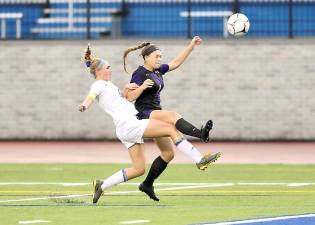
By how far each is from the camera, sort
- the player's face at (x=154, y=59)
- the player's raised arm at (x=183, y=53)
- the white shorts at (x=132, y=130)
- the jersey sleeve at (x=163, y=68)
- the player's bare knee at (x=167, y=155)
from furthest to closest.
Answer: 1. the player's raised arm at (x=183, y=53)
2. the jersey sleeve at (x=163, y=68)
3. the player's face at (x=154, y=59)
4. the player's bare knee at (x=167, y=155)
5. the white shorts at (x=132, y=130)

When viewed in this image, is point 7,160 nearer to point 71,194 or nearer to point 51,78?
point 51,78

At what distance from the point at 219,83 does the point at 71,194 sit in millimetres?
14500

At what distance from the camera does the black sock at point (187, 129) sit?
49.6 feet

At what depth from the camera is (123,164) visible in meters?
24.2

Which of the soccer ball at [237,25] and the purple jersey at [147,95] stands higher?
the soccer ball at [237,25]

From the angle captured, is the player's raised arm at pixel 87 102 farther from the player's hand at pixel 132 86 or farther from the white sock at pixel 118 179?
the white sock at pixel 118 179

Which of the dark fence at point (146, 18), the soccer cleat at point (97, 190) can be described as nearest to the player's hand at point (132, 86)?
the soccer cleat at point (97, 190)

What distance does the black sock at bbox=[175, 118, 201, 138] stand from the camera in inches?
595

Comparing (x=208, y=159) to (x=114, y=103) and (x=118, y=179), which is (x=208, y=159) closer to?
(x=118, y=179)

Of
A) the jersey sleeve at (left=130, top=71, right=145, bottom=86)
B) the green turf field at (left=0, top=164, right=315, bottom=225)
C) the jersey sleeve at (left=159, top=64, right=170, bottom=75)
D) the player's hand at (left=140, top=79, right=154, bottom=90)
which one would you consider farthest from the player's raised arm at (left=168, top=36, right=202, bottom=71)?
the green turf field at (left=0, top=164, right=315, bottom=225)

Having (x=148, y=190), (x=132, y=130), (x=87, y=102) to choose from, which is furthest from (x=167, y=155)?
(x=87, y=102)

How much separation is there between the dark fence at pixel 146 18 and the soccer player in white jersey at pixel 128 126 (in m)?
16.8

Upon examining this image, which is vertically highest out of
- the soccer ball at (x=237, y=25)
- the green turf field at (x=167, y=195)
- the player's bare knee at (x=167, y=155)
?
the soccer ball at (x=237, y=25)

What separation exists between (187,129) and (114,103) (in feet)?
3.48
